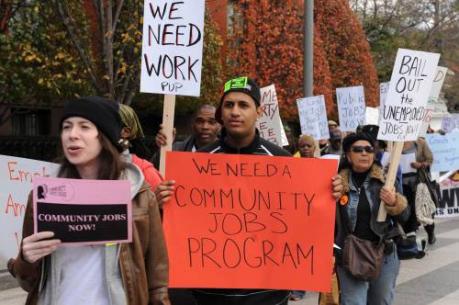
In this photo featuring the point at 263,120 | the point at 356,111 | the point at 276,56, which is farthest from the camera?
the point at 276,56

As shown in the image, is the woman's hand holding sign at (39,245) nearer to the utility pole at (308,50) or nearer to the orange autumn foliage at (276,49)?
the utility pole at (308,50)

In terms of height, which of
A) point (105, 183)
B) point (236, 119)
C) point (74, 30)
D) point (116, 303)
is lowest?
point (116, 303)

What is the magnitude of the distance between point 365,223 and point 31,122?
1366 centimetres

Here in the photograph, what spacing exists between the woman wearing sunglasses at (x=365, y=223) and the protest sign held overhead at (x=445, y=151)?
5118 mm

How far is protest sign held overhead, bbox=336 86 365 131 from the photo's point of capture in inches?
451

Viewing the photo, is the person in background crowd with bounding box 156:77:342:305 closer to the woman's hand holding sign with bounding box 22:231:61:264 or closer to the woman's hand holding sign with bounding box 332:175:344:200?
the woman's hand holding sign with bounding box 332:175:344:200

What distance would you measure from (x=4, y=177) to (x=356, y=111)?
304 inches

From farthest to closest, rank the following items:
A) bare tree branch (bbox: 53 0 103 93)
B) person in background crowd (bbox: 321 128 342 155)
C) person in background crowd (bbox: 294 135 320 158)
Answer: person in background crowd (bbox: 321 128 342 155)
bare tree branch (bbox: 53 0 103 93)
person in background crowd (bbox: 294 135 320 158)

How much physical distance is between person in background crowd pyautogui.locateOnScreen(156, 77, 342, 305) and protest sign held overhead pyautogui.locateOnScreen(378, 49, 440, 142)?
6.00 feet

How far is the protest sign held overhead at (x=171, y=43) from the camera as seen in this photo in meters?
4.04

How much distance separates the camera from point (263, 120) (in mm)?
8078

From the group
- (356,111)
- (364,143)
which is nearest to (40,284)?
(364,143)

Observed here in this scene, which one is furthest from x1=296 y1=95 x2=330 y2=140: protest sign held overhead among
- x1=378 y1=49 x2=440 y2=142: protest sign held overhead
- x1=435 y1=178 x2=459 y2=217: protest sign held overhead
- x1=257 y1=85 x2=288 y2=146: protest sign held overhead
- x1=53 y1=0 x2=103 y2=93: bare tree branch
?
x1=378 y1=49 x2=440 y2=142: protest sign held overhead

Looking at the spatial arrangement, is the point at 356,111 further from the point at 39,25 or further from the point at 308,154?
the point at 39,25
